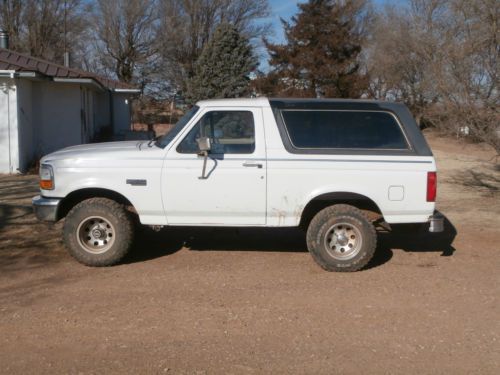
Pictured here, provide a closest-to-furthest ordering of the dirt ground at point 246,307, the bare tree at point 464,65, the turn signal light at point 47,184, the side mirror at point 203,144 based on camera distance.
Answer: the dirt ground at point 246,307 < the side mirror at point 203,144 < the turn signal light at point 47,184 < the bare tree at point 464,65

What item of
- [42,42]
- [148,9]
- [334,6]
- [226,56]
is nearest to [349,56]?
[334,6]

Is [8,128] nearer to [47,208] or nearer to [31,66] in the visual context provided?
[31,66]

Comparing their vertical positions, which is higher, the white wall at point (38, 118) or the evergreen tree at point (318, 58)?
the evergreen tree at point (318, 58)

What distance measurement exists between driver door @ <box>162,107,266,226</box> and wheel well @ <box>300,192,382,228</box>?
63 centimetres

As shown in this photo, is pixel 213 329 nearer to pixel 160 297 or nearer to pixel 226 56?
pixel 160 297

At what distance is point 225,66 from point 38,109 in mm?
19889

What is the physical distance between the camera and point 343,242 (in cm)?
680

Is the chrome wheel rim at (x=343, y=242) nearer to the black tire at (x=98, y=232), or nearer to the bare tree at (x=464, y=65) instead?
the black tire at (x=98, y=232)

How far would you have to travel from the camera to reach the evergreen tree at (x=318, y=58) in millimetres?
33094

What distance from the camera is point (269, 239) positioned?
27.4 ft

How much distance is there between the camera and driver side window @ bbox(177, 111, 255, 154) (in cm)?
679

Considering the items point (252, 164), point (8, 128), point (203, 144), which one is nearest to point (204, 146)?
point (203, 144)

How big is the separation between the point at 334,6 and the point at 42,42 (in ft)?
72.0

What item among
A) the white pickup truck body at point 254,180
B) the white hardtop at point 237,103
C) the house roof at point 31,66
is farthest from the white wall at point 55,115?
the white hardtop at point 237,103
